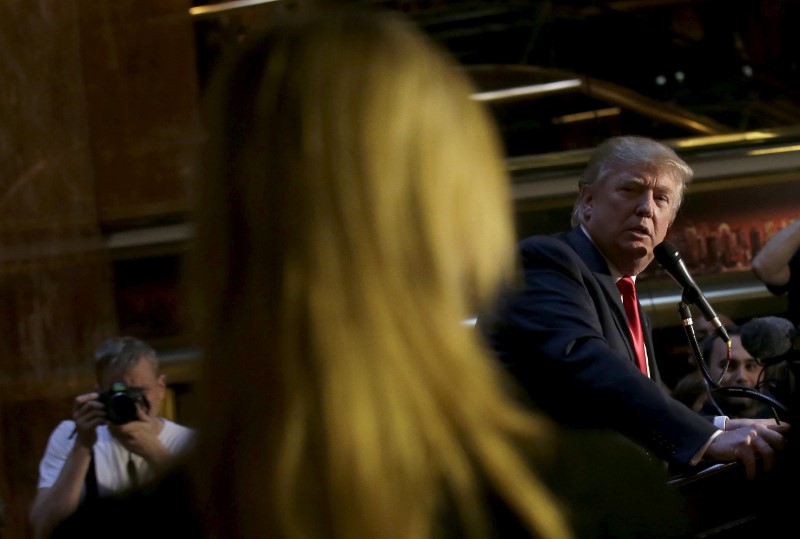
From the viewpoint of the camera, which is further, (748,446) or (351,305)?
(748,446)

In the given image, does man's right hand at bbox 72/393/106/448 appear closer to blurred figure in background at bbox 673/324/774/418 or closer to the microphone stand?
the microphone stand

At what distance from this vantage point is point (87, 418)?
9.36 feet

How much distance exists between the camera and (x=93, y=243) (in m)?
5.23

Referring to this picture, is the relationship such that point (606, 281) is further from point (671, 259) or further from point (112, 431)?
point (112, 431)

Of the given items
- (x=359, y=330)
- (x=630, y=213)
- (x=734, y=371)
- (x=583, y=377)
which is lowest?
(x=734, y=371)

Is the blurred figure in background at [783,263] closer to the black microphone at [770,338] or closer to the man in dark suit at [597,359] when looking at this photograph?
the black microphone at [770,338]

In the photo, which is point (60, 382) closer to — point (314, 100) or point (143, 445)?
point (143, 445)

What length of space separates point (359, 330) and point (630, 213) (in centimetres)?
180

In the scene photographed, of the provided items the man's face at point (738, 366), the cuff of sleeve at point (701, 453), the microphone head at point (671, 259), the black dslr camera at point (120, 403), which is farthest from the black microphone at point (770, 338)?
the black dslr camera at point (120, 403)

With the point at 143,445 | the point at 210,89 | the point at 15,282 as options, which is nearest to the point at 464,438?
the point at 210,89

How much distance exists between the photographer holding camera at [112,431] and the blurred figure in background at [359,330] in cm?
176

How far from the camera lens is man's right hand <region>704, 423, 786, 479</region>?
4.57ft

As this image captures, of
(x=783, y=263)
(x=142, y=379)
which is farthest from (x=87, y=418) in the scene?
(x=783, y=263)

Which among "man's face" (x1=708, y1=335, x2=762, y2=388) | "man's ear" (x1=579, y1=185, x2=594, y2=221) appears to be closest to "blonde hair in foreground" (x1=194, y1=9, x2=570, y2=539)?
"man's ear" (x1=579, y1=185, x2=594, y2=221)
